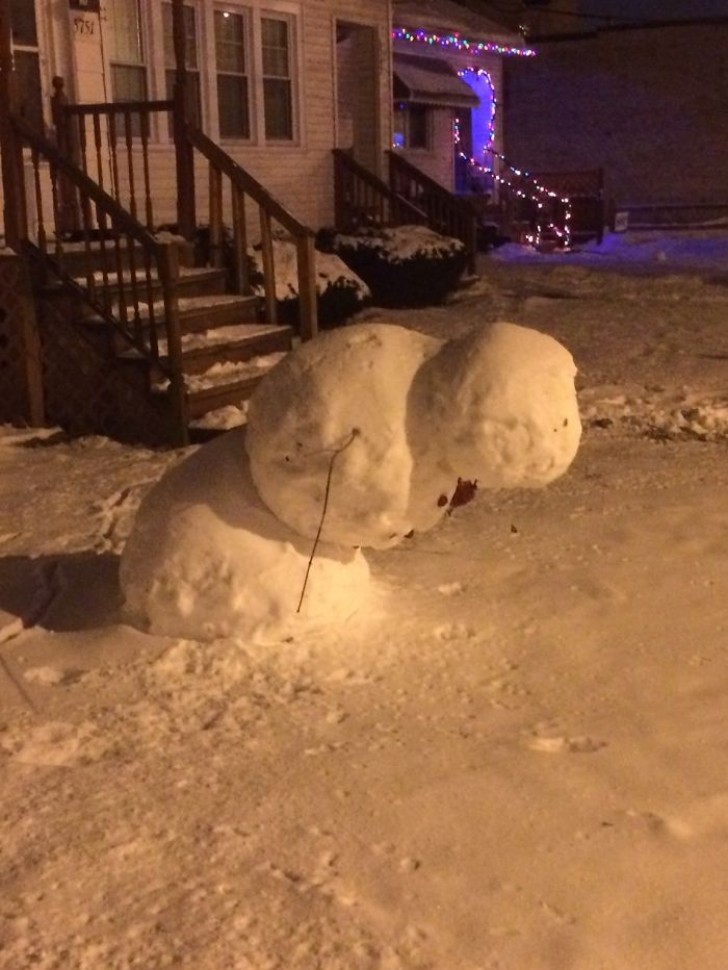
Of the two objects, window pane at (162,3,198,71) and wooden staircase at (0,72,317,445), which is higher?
window pane at (162,3,198,71)

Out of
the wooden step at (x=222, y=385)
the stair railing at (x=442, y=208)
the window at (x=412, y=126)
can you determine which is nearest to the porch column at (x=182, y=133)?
the wooden step at (x=222, y=385)

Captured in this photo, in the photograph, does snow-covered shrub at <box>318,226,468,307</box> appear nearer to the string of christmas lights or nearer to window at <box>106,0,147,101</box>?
window at <box>106,0,147,101</box>

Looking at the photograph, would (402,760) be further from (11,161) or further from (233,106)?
(233,106)

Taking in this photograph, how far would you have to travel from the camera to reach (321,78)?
1443 centimetres

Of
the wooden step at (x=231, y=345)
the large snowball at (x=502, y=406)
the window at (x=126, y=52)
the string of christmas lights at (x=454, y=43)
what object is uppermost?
the string of christmas lights at (x=454, y=43)

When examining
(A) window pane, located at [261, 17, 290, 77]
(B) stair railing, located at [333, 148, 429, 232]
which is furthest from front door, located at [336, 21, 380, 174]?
(A) window pane, located at [261, 17, 290, 77]

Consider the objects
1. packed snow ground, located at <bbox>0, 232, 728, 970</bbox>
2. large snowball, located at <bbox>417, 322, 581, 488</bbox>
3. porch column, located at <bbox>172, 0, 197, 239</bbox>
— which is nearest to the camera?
packed snow ground, located at <bbox>0, 232, 728, 970</bbox>

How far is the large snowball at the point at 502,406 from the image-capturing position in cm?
369

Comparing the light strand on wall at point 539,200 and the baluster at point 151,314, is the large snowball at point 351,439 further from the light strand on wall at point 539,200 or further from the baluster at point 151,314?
the light strand on wall at point 539,200

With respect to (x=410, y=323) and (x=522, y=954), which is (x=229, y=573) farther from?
(x=410, y=323)

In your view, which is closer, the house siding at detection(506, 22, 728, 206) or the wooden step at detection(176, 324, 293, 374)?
the wooden step at detection(176, 324, 293, 374)

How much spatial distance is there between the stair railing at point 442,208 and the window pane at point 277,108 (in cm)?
233

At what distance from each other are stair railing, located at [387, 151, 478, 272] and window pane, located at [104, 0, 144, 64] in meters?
5.04

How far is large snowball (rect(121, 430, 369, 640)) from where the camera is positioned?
4207mm
